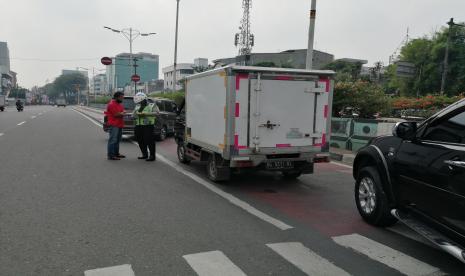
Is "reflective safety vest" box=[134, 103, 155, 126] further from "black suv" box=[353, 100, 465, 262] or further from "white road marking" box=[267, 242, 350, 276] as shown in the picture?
"white road marking" box=[267, 242, 350, 276]

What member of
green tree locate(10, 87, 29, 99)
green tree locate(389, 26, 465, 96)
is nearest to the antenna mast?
green tree locate(389, 26, 465, 96)

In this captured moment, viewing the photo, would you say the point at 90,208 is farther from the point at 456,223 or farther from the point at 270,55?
the point at 270,55

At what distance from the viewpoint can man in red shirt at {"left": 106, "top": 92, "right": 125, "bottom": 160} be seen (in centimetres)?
1073

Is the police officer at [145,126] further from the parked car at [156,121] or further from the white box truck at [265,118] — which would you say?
the parked car at [156,121]

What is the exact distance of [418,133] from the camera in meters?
4.54

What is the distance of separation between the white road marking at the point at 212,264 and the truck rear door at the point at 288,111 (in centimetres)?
315

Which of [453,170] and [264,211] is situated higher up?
[453,170]

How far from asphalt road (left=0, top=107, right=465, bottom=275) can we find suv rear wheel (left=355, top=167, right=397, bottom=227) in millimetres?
141

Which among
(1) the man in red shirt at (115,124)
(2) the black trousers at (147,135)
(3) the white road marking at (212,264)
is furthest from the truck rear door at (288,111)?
(1) the man in red shirt at (115,124)

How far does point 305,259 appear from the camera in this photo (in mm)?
4195

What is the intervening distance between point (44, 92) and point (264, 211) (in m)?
202

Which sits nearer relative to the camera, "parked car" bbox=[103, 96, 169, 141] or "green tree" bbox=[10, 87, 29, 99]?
"parked car" bbox=[103, 96, 169, 141]

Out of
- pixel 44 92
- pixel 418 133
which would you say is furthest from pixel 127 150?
pixel 44 92

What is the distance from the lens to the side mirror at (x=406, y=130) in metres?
4.57
